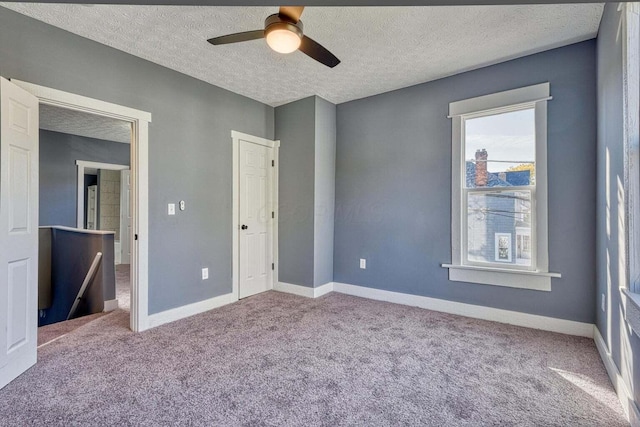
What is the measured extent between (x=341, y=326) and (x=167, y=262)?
1.88 m

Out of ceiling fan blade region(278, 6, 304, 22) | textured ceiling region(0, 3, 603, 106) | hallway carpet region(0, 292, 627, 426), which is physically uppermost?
textured ceiling region(0, 3, 603, 106)

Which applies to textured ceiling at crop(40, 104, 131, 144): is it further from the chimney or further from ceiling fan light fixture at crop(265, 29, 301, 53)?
the chimney

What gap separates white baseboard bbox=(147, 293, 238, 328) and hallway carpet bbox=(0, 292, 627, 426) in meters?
0.11

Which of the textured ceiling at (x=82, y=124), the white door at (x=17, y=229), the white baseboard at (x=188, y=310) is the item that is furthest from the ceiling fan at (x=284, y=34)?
the textured ceiling at (x=82, y=124)

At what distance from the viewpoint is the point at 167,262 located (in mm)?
3240

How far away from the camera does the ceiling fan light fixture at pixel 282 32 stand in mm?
1980

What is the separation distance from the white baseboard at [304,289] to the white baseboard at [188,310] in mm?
665

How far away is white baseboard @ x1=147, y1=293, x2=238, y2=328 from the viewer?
311 centimetres

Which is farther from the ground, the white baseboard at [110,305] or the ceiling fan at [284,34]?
the ceiling fan at [284,34]

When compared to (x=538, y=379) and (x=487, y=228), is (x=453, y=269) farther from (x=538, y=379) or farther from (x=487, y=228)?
(x=538, y=379)

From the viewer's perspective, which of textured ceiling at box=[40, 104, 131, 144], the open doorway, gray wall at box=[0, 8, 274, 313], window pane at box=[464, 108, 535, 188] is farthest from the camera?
textured ceiling at box=[40, 104, 131, 144]

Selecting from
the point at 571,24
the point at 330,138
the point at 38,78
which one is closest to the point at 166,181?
the point at 38,78


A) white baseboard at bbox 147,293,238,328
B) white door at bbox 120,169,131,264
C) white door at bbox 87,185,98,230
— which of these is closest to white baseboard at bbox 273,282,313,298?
white baseboard at bbox 147,293,238,328

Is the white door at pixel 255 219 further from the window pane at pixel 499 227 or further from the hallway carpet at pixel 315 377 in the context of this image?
the window pane at pixel 499 227
